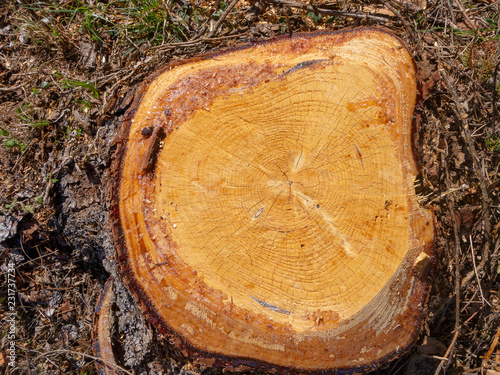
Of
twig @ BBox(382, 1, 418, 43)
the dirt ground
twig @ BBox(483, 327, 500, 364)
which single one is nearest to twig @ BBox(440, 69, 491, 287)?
the dirt ground

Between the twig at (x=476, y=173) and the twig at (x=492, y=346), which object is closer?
the twig at (x=476, y=173)

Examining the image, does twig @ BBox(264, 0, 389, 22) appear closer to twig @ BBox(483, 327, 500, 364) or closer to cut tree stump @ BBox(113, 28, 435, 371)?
cut tree stump @ BBox(113, 28, 435, 371)

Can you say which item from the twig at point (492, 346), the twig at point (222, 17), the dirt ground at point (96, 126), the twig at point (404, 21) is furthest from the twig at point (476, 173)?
the twig at point (222, 17)

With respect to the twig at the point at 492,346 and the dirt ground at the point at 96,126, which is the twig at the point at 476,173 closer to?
the dirt ground at the point at 96,126

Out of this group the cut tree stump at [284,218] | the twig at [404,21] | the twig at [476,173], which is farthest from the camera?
the twig at [476,173]

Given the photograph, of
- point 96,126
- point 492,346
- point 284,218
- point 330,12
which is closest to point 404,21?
point 330,12

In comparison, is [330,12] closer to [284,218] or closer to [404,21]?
[404,21]
